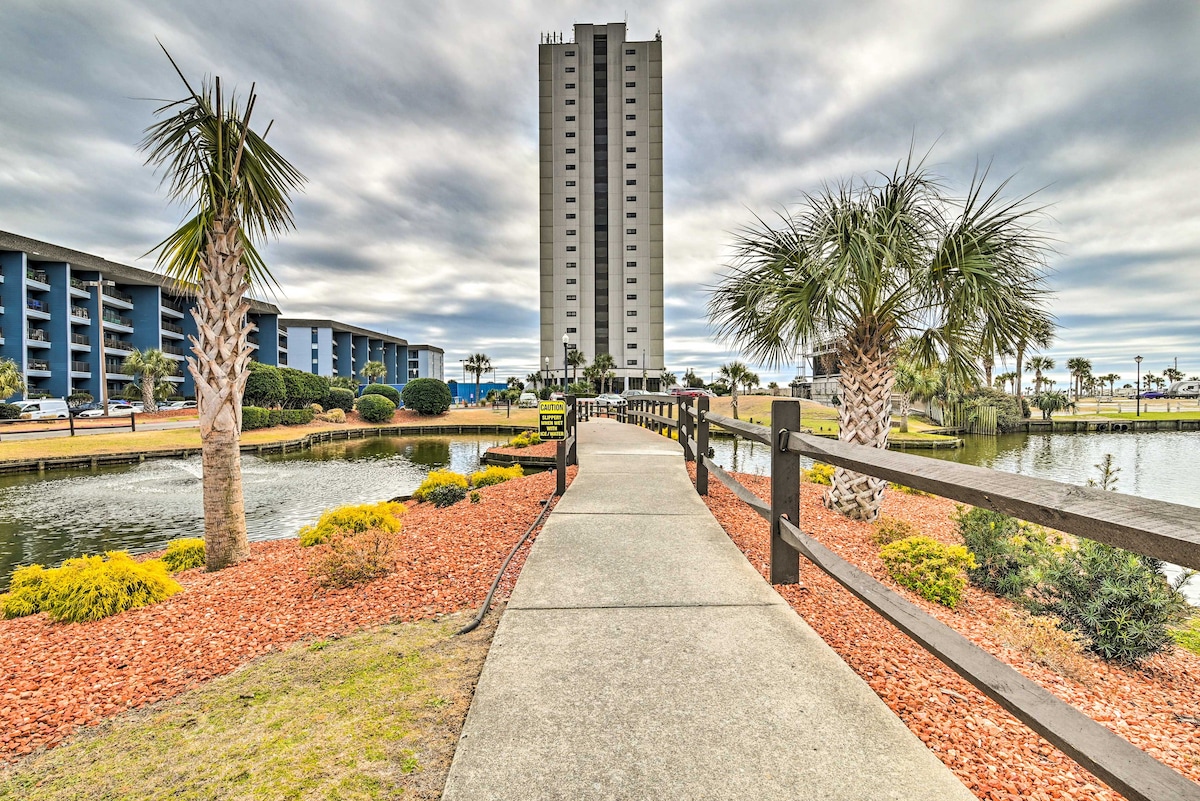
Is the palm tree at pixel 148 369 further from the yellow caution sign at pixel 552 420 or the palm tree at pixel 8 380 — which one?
the yellow caution sign at pixel 552 420

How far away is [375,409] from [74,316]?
32.7 meters

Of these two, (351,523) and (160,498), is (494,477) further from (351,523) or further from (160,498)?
(160,498)

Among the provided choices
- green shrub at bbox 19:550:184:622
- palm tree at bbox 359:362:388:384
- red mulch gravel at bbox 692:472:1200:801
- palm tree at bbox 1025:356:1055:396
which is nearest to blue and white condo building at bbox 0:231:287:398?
palm tree at bbox 359:362:388:384

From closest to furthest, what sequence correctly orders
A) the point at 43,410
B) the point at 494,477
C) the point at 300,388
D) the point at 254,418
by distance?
1. the point at 494,477
2. the point at 254,418
3. the point at 43,410
4. the point at 300,388

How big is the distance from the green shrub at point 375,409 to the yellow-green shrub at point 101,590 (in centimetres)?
4014

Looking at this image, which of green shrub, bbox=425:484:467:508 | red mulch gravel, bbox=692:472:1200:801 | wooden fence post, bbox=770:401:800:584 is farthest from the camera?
green shrub, bbox=425:484:467:508

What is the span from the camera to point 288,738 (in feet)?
7.23

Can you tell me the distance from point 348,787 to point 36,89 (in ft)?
42.7

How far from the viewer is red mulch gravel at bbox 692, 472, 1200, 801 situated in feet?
6.76

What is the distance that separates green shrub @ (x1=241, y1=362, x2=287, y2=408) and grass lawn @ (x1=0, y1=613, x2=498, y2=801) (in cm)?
3836

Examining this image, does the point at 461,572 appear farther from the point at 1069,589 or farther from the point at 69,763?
the point at 1069,589

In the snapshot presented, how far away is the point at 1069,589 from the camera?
443 centimetres

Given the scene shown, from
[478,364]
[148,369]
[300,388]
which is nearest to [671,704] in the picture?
[300,388]

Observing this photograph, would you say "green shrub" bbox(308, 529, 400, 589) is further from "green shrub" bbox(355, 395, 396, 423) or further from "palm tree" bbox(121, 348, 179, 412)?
"palm tree" bbox(121, 348, 179, 412)
